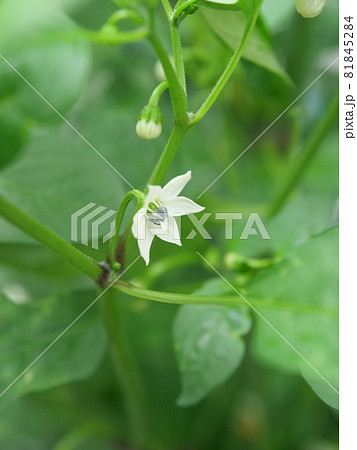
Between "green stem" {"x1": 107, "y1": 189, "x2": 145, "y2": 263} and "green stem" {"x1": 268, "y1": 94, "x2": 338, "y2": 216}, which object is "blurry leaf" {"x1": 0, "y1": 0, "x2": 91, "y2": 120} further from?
"green stem" {"x1": 268, "y1": 94, "x2": 338, "y2": 216}

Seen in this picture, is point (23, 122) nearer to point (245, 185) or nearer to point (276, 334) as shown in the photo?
point (276, 334)

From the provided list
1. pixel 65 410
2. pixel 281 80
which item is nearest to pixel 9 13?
pixel 281 80

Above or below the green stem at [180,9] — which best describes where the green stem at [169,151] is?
below

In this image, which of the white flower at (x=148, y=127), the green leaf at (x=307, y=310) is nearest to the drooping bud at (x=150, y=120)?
the white flower at (x=148, y=127)

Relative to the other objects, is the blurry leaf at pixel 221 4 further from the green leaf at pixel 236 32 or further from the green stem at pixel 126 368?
the green stem at pixel 126 368

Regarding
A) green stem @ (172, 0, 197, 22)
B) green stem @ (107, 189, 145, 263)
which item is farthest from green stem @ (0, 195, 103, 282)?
green stem @ (172, 0, 197, 22)

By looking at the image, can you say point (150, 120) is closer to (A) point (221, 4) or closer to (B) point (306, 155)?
(A) point (221, 4)

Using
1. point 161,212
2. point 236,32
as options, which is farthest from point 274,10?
point 161,212
